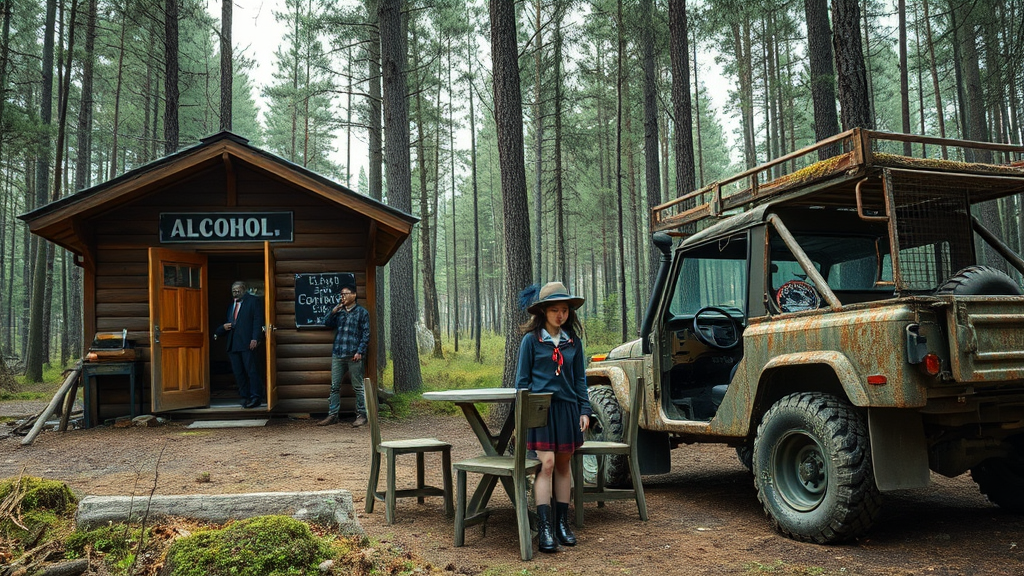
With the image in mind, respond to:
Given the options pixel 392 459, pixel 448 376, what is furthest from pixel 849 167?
pixel 448 376

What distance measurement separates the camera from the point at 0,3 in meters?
14.9

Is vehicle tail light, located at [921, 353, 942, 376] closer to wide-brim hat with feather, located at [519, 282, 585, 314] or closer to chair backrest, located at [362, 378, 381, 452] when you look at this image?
wide-brim hat with feather, located at [519, 282, 585, 314]

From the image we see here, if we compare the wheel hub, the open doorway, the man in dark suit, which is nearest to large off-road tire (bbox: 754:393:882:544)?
the wheel hub

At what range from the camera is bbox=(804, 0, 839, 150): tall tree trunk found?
11.3 metres

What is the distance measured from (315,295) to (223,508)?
731 cm

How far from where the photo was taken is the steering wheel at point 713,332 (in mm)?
6234

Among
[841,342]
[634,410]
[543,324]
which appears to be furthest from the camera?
[634,410]

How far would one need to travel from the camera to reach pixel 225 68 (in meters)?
17.4

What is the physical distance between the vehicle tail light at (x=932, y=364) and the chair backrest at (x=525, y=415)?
7.06ft

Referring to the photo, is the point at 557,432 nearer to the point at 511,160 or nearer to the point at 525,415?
the point at 525,415

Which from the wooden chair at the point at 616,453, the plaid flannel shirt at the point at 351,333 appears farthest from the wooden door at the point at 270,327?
the wooden chair at the point at 616,453

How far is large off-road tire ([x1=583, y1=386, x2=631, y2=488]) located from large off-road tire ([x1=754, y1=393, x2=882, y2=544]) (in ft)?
5.17

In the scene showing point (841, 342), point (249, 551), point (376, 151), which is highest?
point (376, 151)

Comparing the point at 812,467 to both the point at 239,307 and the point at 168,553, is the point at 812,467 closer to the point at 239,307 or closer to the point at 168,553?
the point at 168,553
